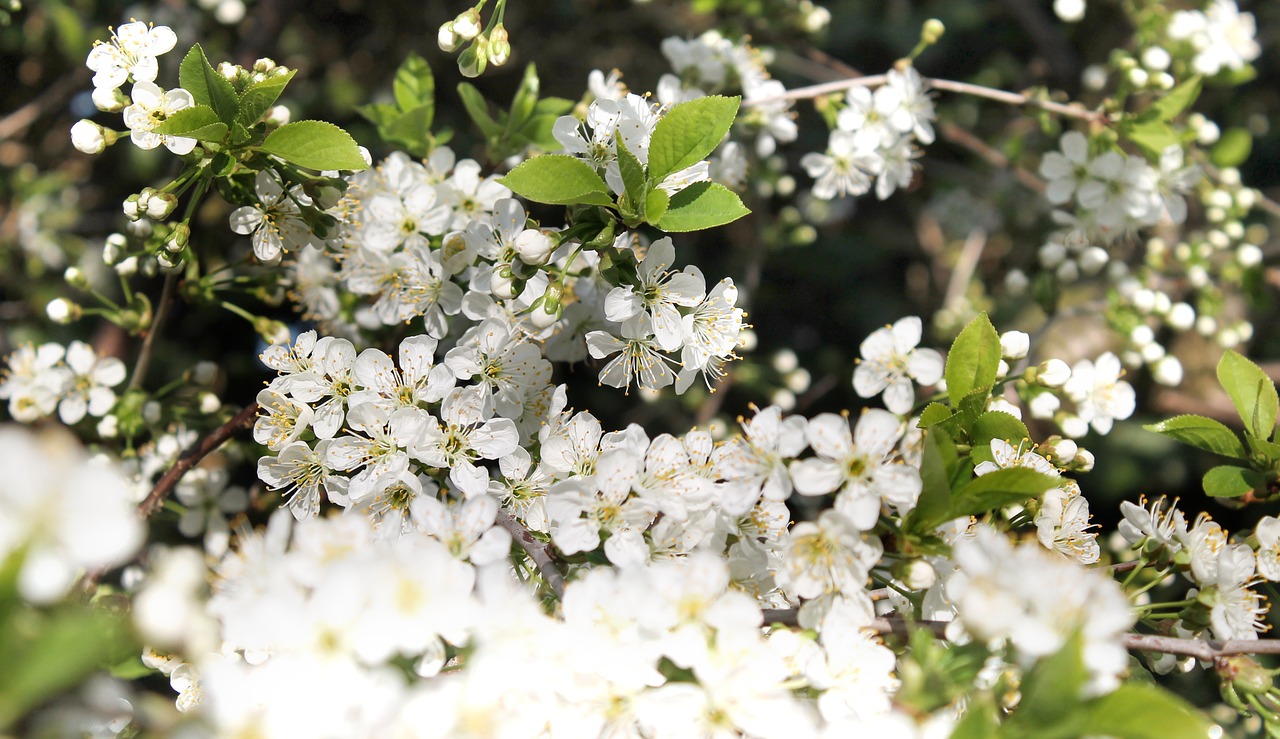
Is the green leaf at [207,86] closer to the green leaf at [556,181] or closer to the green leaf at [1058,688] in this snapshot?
the green leaf at [556,181]

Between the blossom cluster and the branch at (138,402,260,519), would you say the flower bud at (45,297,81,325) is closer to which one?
the branch at (138,402,260,519)

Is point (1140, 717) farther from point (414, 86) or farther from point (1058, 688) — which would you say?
point (414, 86)

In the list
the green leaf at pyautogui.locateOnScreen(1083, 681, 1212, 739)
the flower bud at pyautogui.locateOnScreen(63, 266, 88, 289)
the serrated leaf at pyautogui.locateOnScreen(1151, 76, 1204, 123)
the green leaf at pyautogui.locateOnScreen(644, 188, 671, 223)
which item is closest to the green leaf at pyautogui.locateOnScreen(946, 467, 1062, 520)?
the green leaf at pyautogui.locateOnScreen(1083, 681, 1212, 739)

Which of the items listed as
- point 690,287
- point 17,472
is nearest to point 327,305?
point 690,287

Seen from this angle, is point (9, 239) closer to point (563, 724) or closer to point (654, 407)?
point (654, 407)

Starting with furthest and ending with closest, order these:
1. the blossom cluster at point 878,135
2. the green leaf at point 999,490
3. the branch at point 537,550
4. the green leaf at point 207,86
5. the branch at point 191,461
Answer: the blossom cluster at point 878,135 → the branch at point 191,461 → the green leaf at point 207,86 → the branch at point 537,550 → the green leaf at point 999,490

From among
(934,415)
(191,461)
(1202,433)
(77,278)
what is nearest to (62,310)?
(77,278)

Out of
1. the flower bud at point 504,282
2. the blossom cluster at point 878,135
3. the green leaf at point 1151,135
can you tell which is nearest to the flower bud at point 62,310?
A: the flower bud at point 504,282
